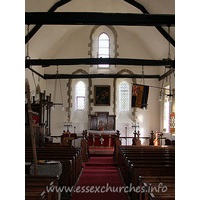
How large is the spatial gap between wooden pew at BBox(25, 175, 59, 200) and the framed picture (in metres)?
10.1

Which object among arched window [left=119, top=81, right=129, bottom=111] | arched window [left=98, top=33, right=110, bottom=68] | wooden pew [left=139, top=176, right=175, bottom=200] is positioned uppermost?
arched window [left=98, top=33, right=110, bottom=68]

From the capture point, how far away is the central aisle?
442cm

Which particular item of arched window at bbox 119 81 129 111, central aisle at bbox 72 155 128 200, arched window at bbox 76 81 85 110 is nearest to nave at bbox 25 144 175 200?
central aisle at bbox 72 155 128 200

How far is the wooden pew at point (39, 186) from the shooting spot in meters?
2.42

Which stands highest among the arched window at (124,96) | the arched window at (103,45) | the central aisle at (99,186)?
the arched window at (103,45)

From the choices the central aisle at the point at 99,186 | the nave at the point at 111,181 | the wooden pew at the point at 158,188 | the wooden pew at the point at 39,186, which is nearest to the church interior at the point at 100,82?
the central aisle at the point at 99,186

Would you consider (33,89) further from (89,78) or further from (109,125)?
(109,125)

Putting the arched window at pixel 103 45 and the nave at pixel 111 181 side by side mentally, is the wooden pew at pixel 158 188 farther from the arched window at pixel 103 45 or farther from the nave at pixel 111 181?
the arched window at pixel 103 45

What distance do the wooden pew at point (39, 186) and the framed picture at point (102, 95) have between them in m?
10.1

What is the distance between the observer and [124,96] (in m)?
13.6

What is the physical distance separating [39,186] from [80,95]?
1101cm

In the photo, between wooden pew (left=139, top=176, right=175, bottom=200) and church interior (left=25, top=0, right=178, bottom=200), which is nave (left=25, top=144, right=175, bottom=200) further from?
church interior (left=25, top=0, right=178, bottom=200)
